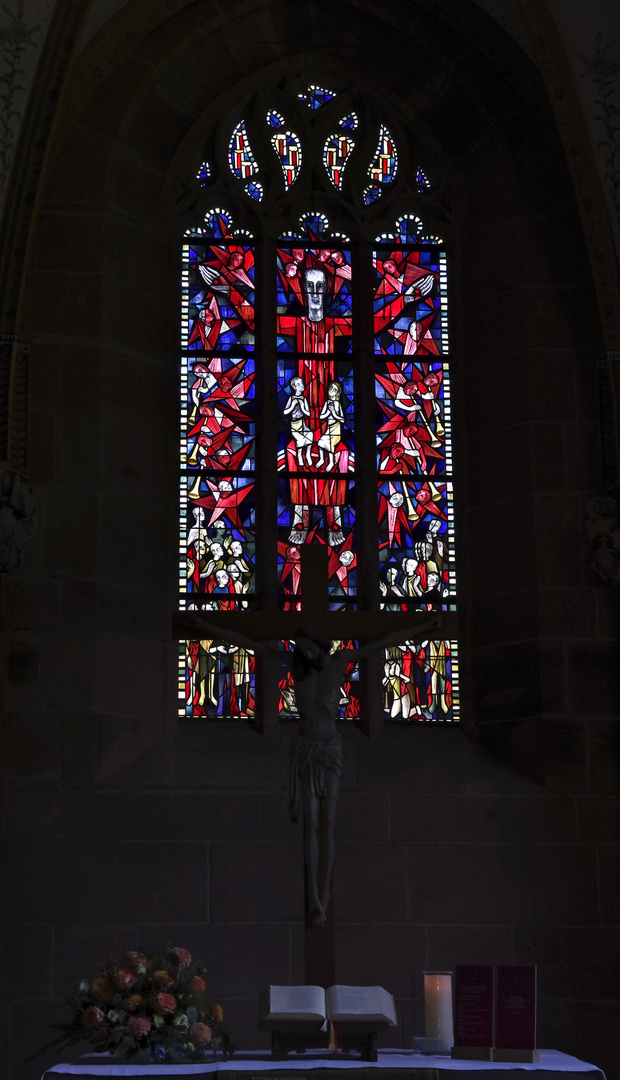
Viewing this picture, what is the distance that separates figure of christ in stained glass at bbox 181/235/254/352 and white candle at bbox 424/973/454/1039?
214 inches

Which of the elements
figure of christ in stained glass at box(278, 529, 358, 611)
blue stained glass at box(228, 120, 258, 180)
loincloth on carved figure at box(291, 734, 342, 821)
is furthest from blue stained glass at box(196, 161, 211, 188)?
loincloth on carved figure at box(291, 734, 342, 821)

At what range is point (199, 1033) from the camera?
7.20m
